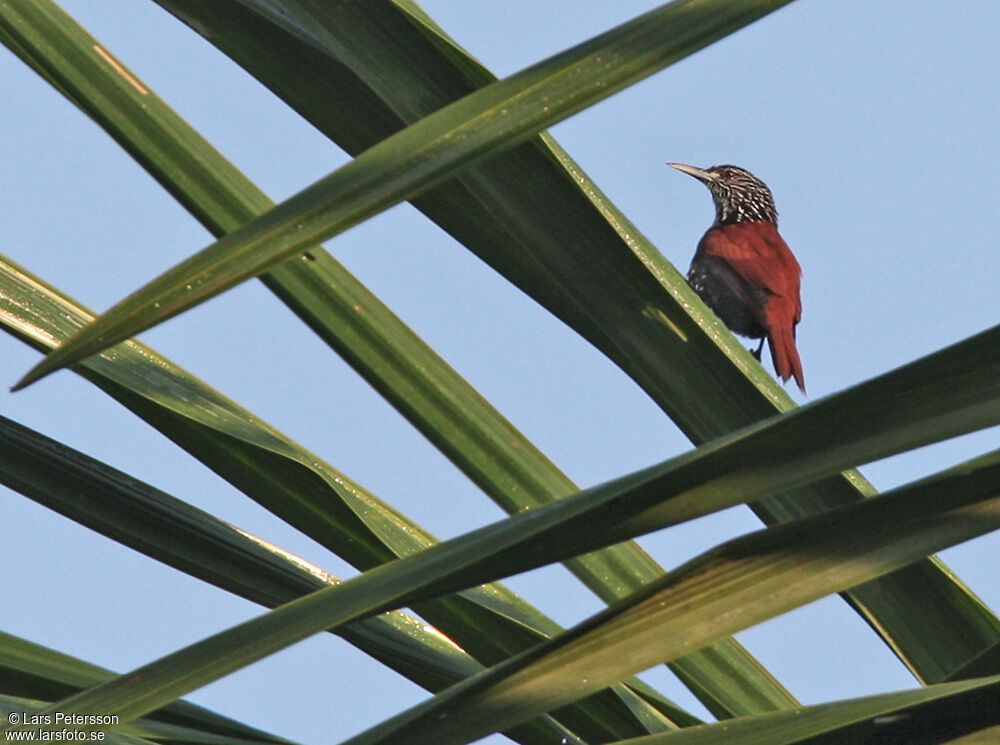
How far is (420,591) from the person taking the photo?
78 cm

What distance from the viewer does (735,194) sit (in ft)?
29.1

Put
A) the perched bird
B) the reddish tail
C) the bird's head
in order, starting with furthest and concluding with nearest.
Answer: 1. the bird's head
2. the perched bird
3. the reddish tail

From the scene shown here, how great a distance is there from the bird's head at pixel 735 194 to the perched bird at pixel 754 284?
29cm

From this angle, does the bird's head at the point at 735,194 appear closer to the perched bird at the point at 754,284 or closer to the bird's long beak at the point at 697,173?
the bird's long beak at the point at 697,173

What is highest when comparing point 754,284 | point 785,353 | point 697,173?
point 697,173

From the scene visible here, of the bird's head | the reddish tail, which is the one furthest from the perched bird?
the bird's head

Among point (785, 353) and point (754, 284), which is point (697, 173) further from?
point (785, 353)

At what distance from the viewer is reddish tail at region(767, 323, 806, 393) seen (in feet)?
23.5

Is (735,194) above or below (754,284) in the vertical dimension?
above

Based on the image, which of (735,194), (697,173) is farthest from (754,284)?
(697,173)

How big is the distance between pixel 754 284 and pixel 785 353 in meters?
0.44

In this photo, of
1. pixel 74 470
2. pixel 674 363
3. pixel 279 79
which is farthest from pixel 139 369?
pixel 674 363

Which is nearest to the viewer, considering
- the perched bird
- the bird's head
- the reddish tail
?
the reddish tail

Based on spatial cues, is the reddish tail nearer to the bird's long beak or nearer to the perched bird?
the perched bird
